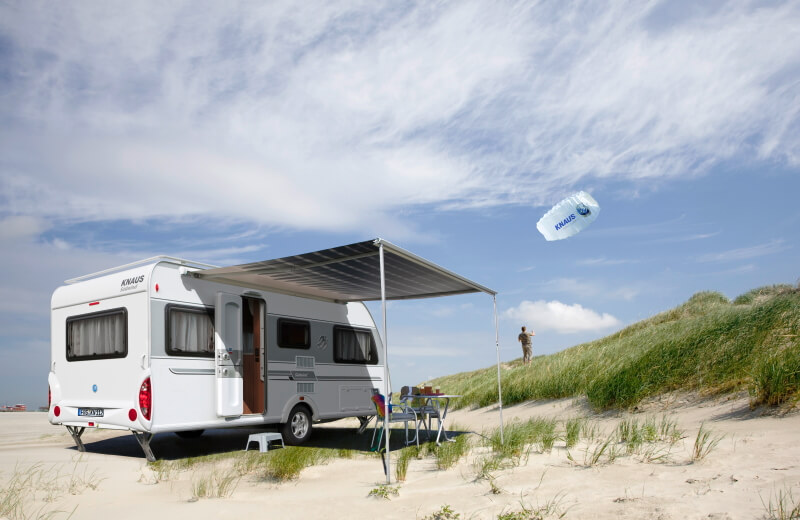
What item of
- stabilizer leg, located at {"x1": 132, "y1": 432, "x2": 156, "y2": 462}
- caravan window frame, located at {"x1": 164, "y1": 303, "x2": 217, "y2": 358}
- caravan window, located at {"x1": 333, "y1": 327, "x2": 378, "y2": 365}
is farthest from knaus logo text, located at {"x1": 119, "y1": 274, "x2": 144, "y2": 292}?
caravan window, located at {"x1": 333, "y1": 327, "x2": 378, "y2": 365}

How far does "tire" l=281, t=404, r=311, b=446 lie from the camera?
352 inches

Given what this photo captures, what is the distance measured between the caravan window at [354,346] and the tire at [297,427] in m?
1.10

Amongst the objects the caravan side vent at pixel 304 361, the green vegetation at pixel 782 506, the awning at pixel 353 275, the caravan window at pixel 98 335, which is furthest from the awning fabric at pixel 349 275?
the green vegetation at pixel 782 506

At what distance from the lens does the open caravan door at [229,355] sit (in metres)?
8.09

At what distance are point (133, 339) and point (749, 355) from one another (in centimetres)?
802

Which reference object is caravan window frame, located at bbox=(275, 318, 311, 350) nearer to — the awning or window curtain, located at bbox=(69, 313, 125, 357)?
the awning

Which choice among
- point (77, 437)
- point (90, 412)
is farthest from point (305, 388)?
point (77, 437)

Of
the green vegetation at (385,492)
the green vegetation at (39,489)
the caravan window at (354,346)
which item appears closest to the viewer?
the green vegetation at (39,489)

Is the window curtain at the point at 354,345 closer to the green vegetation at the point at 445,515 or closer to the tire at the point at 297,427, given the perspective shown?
the tire at the point at 297,427

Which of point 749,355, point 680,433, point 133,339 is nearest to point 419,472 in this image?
point 680,433

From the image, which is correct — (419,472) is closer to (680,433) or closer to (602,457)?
(602,457)

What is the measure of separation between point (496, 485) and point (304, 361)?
4.84m

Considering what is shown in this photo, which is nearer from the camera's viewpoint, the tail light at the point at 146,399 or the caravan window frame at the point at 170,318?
the tail light at the point at 146,399

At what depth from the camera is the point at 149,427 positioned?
722 centimetres
